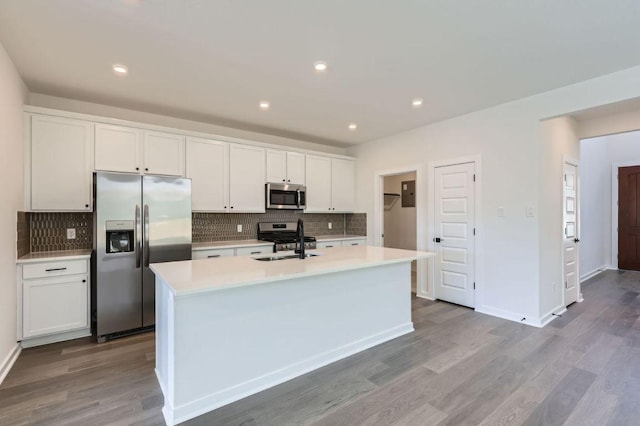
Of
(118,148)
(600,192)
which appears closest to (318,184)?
(118,148)

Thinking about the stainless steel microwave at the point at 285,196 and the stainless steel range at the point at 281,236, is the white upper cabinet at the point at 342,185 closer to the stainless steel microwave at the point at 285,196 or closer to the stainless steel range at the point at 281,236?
the stainless steel microwave at the point at 285,196

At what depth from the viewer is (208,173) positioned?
416 cm

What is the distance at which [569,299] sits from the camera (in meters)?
4.18

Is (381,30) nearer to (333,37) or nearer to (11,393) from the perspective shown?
(333,37)

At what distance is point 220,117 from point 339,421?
381 cm

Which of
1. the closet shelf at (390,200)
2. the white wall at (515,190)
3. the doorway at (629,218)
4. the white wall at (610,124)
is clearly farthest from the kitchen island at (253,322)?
the doorway at (629,218)

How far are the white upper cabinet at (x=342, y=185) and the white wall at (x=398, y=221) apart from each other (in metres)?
1.46

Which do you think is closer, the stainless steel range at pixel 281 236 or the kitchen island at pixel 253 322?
the kitchen island at pixel 253 322

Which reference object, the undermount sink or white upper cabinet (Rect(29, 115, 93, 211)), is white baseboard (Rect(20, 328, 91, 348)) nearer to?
white upper cabinet (Rect(29, 115, 93, 211))

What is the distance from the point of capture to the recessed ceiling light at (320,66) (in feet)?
8.82

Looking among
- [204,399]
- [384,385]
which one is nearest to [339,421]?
[384,385]

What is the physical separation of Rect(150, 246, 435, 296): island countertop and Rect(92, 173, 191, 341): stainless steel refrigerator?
3.75 feet

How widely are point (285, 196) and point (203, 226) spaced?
1.32 meters

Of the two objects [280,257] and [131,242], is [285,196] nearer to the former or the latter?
[280,257]
